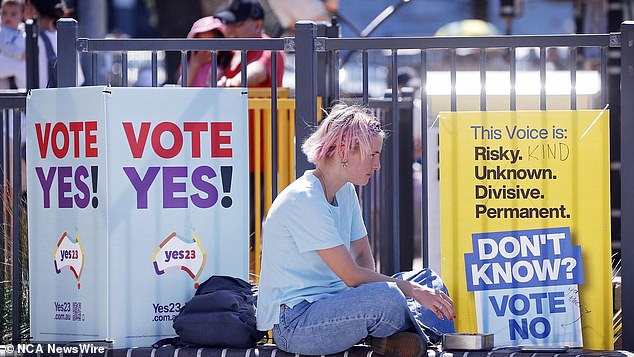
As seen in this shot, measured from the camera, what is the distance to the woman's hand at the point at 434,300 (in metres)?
4.91

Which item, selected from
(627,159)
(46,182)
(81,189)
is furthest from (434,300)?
(46,182)

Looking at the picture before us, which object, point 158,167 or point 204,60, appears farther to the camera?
point 204,60

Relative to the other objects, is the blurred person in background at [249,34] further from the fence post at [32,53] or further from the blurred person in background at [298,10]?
the blurred person in background at [298,10]

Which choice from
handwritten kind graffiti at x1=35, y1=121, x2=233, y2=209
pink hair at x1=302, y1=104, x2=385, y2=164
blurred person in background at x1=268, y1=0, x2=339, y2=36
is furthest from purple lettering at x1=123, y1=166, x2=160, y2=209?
blurred person in background at x1=268, y1=0, x2=339, y2=36

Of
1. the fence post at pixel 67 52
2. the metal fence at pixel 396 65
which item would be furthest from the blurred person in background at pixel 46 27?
the metal fence at pixel 396 65

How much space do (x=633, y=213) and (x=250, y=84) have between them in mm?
3061

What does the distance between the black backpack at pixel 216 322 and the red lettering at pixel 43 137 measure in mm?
972

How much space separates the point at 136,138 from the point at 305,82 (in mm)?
799

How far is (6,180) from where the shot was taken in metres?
6.08

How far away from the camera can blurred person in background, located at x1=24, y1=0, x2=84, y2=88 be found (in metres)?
9.30

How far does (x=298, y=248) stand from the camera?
5113 millimetres

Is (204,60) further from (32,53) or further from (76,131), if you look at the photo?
(76,131)

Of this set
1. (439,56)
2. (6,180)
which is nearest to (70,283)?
(6,180)

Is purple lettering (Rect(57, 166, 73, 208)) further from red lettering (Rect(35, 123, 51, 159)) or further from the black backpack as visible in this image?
the black backpack
